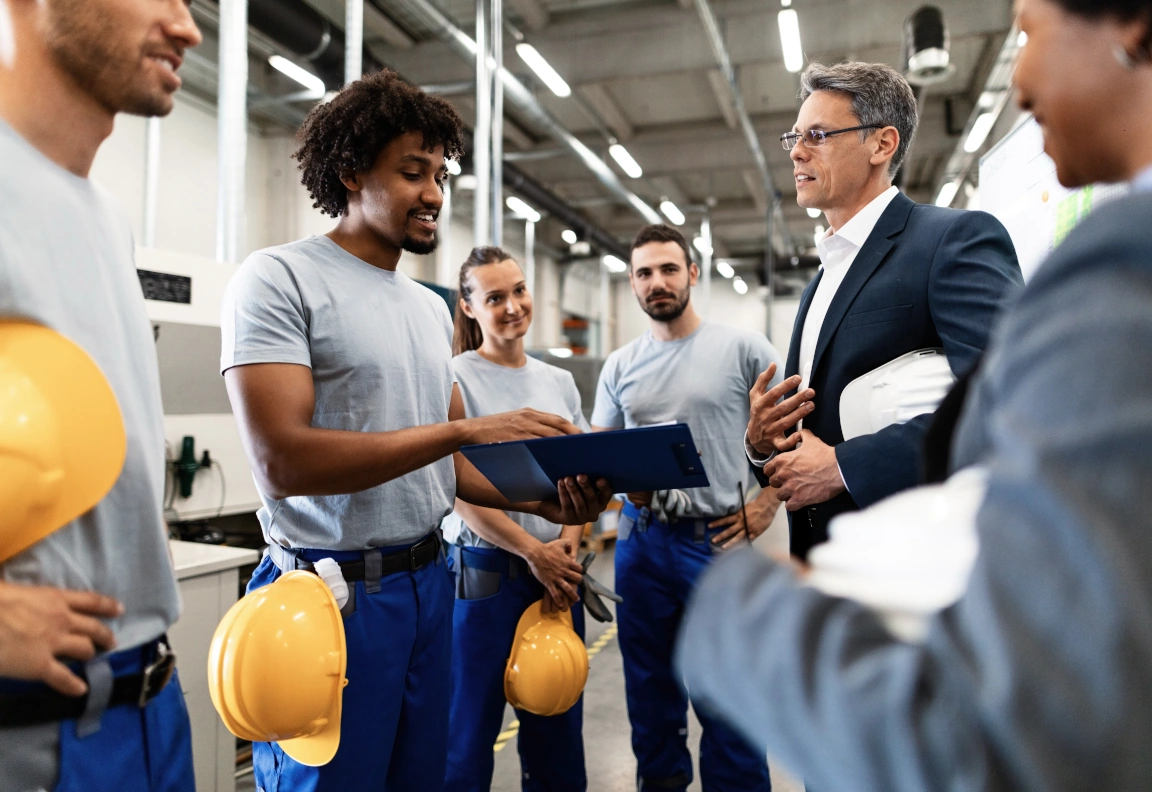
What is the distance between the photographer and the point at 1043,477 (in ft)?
1.33

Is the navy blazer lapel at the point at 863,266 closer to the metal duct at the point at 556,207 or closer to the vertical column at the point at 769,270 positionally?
the metal duct at the point at 556,207

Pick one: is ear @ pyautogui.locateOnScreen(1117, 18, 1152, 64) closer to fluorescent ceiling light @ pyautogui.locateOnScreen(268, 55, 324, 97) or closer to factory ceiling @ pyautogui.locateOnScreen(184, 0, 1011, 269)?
factory ceiling @ pyautogui.locateOnScreen(184, 0, 1011, 269)

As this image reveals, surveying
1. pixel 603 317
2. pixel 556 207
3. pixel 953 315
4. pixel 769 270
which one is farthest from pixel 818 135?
pixel 603 317

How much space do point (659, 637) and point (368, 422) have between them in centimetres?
160

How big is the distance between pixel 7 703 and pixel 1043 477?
3.72ft

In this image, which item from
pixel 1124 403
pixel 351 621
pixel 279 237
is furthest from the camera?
pixel 279 237

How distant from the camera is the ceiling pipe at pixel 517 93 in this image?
5758 mm

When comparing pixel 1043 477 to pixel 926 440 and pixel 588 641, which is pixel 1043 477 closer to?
pixel 926 440

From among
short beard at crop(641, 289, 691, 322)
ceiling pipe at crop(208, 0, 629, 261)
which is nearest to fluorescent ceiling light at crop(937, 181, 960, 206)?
ceiling pipe at crop(208, 0, 629, 261)

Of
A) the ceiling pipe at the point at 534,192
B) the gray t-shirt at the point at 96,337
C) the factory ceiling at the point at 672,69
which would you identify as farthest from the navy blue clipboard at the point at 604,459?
the ceiling pipe at the point at 534,192

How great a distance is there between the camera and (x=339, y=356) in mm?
1639

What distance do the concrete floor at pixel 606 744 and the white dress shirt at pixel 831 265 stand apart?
1.07 metres

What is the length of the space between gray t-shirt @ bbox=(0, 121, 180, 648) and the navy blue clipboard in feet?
1.93

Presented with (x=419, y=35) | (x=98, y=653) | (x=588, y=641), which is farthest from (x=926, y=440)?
(x=419, y=35)
